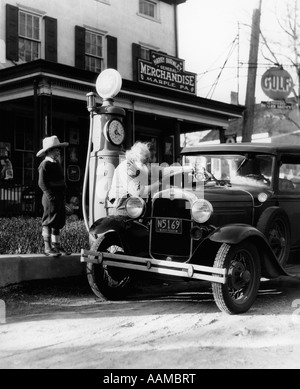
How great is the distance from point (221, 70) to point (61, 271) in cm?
1351

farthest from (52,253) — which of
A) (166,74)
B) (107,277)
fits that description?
(166,74)

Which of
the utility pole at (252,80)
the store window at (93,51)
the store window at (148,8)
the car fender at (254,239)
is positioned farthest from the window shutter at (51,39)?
the car fender at (254,239)

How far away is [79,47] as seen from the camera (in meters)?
15.7

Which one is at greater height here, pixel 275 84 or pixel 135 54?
pixel 135 54

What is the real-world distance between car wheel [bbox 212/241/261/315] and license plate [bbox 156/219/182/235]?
528 mm

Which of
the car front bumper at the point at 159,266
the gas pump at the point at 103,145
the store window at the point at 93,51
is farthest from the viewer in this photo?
the store window at the point at 93,51

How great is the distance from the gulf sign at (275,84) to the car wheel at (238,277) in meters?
11.0

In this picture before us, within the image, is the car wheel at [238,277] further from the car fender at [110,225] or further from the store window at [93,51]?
the store window at [93,51]

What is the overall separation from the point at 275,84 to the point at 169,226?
1126 cm

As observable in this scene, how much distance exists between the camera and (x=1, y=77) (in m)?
12.0

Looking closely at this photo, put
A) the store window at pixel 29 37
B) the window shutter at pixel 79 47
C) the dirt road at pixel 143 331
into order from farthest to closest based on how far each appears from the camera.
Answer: the window shutter at pixel 79 47, the store window at pixel 29 37, the dirt road at pixel 143 331

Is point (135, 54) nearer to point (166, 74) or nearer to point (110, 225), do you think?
point (166, 74)

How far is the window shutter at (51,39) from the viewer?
14.8 m
